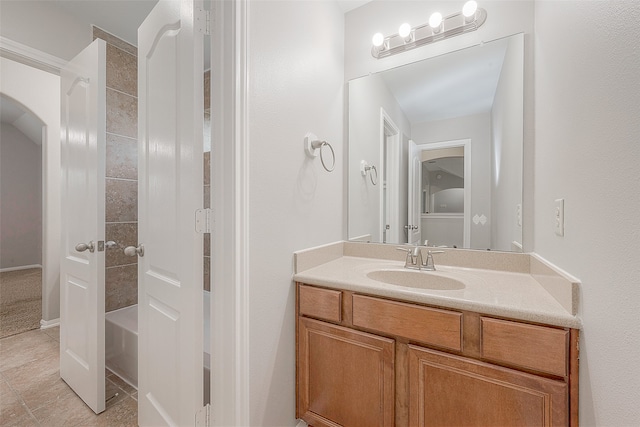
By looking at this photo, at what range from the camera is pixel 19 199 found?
4.91m

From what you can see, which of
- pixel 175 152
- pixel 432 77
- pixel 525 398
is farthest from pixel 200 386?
pixel 432 77

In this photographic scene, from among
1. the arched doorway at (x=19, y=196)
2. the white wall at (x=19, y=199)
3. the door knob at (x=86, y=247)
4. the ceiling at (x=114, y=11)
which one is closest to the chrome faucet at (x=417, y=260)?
the ceiling at (x=114, y=11)

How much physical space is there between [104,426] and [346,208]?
5.94ft

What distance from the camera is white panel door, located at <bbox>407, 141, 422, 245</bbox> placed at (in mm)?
1631

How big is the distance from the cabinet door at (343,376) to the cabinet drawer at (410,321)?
0.07 m

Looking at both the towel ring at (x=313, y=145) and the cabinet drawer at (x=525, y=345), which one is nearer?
the cabinet drawer at (x=525, y=345)

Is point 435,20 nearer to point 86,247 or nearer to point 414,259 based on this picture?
point 414,259

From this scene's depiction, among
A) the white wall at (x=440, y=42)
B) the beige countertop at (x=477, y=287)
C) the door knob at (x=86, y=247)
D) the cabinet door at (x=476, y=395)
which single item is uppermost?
the white wall at (x=440, y=42)

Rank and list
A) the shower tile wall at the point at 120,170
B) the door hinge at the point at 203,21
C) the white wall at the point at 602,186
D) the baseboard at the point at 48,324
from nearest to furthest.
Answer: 1. the white wall at the point at 602,186
2. the door hinge at the point at 203,21
3. the shower tile wall at the point at 120,170
4. the baseboard at the point at 48,324

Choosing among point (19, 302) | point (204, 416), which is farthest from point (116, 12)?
point (19, 302)

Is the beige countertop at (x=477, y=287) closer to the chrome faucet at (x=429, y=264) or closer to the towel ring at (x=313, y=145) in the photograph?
the chrome faucet at (x=429, y=264)

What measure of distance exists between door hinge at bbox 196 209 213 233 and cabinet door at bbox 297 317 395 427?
2.10 ft

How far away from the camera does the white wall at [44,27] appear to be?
1684 millimetres

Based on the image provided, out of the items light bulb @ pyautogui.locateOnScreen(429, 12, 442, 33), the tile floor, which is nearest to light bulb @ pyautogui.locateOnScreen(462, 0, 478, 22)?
light bulb @ pyautogui.locateOnScreen(429, 12, 442, 33)
